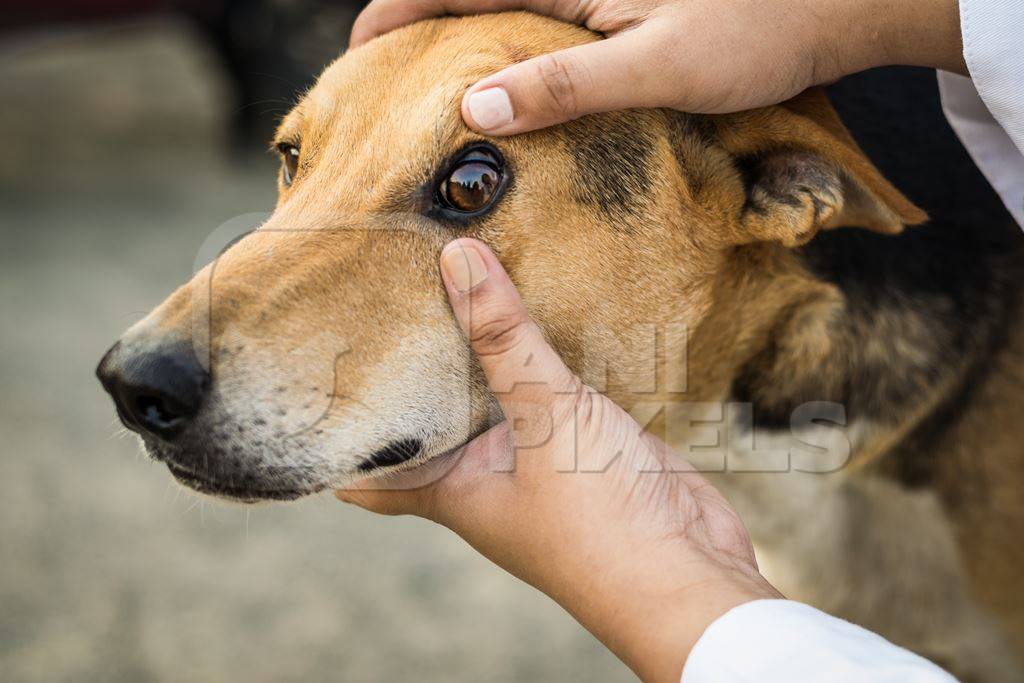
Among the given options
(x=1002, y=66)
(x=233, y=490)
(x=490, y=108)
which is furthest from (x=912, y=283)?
(x=233, y=490)

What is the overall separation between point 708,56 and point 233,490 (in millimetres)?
1449

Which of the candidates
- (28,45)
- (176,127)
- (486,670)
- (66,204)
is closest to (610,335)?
(486,670)

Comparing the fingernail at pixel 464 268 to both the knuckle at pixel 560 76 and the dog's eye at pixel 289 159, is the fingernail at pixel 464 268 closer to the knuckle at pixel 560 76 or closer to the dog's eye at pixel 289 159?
the knuckle at pixel 560 76

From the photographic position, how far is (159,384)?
1.98 meters

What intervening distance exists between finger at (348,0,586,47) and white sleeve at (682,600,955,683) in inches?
60.2

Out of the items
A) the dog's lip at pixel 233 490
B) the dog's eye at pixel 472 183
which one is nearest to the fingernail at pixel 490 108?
the dog's eye at pixel 472 183

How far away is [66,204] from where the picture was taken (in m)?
7.78

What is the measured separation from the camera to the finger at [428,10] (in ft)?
8.24

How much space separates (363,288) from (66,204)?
6512 mm

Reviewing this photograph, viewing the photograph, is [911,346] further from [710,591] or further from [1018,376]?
[710,591]

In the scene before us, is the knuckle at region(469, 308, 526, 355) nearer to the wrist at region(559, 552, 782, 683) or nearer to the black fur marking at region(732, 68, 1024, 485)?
the wrist at region(559, 552, 782, 683)

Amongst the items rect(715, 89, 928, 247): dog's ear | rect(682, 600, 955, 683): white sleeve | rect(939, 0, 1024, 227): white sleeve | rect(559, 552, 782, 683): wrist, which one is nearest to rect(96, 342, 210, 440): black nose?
rect(559, 552, 782, 683): wrist

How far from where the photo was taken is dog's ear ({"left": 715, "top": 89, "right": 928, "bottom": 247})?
246 centimetres

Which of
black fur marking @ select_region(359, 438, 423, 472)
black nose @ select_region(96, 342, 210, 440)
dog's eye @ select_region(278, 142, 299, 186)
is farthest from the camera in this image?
dog's eye @ select_region(278, 142, 299, 186)
